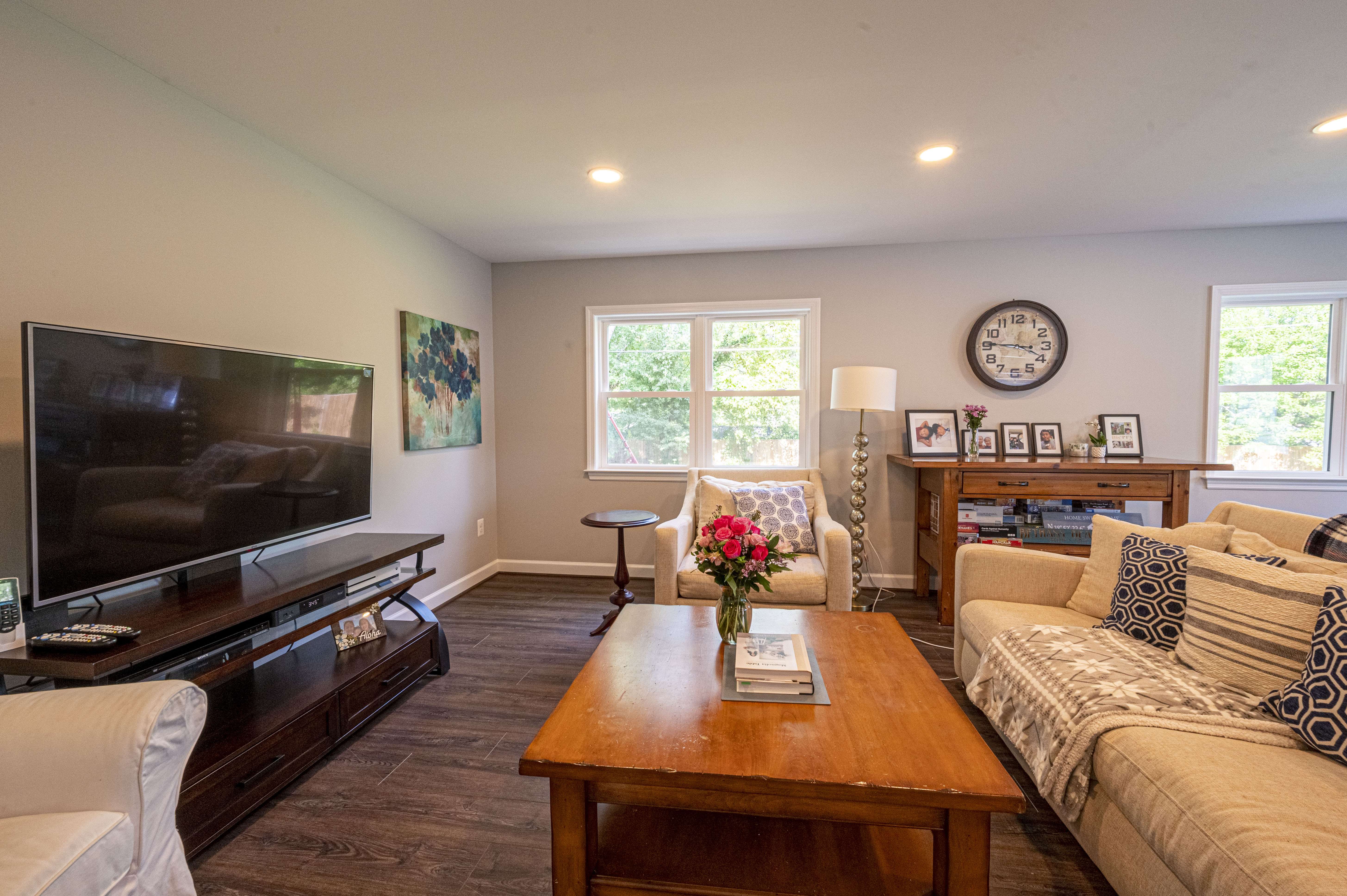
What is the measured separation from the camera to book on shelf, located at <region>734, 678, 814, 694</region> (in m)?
1.48

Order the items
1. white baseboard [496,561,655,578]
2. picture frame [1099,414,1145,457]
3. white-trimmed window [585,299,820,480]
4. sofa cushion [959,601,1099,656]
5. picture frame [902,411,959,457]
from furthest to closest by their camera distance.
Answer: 1. white baseboard [496,561,655,578]
2. white-trimmed window [585,299,820,480]
3. picture frame [902,411,959,457]
4. picture frame [1099,414,1145,457]
5. sofa cushion [959,601,1099,656]

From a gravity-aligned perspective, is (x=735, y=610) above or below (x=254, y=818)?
above

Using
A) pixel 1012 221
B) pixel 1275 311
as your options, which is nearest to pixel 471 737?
pixel 1012 221

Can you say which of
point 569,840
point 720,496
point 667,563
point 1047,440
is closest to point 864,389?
point 720,496

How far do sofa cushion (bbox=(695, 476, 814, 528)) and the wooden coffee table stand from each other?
1771 millimetres

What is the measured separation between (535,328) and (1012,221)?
10.4ft

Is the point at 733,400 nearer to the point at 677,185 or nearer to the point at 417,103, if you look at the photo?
the point at 677,185

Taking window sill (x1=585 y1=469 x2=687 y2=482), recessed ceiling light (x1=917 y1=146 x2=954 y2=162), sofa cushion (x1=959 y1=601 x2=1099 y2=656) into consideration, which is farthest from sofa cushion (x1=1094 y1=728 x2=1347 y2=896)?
window sill (x1=585 y1=469 x2=687 y2=482)

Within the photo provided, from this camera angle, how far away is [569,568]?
4215mm

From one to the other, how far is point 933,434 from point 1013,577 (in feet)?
5.22

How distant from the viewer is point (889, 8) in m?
1.57

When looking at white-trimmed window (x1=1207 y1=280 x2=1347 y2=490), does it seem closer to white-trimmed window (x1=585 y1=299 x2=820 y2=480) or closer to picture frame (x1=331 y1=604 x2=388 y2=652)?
white-trimmed window (x1=585 y1=299 x2=820 y2=480)

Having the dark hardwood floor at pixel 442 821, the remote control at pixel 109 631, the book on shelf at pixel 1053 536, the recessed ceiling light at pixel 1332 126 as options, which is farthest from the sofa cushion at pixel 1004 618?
the remote control at pixel 109 631

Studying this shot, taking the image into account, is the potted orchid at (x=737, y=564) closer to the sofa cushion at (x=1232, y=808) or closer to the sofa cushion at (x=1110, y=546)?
the sofa cushion at (x=1232, y=808)
